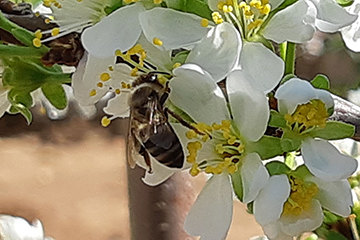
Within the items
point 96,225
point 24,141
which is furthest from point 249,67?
point 24,141

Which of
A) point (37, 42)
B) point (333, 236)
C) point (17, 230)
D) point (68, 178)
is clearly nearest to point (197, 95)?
point (37, 42)

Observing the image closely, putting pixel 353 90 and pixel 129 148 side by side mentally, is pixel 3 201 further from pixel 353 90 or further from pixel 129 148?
pixel 129 148

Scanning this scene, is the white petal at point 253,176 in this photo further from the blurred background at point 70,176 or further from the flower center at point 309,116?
the blurred background at point 70,176

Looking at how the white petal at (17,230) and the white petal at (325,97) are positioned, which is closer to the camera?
the white petal at (325,97)

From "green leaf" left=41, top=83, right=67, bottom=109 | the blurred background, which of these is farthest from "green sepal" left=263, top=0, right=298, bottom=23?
the blurred background

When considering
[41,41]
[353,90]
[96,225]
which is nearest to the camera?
[41,41]

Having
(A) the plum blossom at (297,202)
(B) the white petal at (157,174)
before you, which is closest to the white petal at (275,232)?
(A) the plum blossom at (297,202)

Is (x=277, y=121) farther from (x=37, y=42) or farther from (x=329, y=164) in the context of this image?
(x=37, y=42)
